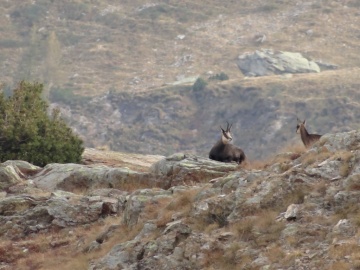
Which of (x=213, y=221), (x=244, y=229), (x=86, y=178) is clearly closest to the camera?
(x=244, y=229)

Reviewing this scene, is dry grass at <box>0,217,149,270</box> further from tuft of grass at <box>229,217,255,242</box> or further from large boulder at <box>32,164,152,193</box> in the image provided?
large boulder at <box>32,164,152,193</box>

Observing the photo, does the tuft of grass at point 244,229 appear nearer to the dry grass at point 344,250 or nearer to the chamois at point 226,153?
the dry grass at point 344,250

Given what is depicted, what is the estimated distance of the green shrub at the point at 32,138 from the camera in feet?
165

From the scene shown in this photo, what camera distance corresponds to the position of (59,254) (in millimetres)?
30438

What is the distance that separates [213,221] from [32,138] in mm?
27302

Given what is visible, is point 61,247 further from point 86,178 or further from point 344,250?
point 344,250

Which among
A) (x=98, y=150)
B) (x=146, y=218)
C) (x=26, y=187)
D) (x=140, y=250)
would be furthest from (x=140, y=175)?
(x=98, y=150)

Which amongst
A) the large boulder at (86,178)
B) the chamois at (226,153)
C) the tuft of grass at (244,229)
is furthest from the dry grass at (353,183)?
the chamois at (226,153)

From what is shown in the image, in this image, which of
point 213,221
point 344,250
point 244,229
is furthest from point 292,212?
point 344,250

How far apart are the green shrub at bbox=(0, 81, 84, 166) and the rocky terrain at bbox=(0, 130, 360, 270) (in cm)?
1398

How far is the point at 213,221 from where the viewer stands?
82.7 feet

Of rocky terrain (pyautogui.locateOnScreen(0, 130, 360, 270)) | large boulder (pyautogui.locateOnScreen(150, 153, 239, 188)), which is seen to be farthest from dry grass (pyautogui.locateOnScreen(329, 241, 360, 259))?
large boulder (pyautogui.locateOnScreen(150, 153, 239, 188))

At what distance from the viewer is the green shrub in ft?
165

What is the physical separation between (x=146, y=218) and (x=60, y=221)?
6.65 meters
